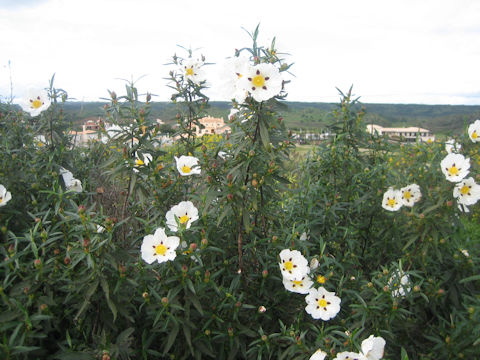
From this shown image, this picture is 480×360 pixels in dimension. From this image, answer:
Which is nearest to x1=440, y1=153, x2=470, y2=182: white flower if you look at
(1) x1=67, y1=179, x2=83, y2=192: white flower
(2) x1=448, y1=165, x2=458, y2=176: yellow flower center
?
(2) x1=448, y1=165, x2=458, y2=176: yellow flower center

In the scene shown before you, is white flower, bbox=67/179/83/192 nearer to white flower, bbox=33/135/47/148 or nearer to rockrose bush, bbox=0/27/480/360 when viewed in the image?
rockrose bush, bbox=0/27/480/360

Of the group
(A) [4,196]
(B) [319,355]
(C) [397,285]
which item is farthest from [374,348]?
(A) [4,196]

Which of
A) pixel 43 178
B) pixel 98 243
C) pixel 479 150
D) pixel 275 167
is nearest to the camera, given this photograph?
pixel 98 243

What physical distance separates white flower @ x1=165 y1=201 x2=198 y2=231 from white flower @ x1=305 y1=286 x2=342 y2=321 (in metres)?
0.83

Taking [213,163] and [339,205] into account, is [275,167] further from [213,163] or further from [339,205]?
[339,205]

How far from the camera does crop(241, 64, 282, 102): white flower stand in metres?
1.81

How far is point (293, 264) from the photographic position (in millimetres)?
2037

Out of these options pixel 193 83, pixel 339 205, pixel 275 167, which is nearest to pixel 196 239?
pixel 275 167

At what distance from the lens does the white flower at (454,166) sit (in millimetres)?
2445

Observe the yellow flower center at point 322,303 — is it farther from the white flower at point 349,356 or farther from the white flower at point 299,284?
the white flower at point 349,356

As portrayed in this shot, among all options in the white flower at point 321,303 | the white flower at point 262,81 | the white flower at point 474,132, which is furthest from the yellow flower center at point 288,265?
the white flower at point 474,132

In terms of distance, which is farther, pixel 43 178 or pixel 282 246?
pixel 43 178

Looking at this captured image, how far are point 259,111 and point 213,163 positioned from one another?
43 centimetres

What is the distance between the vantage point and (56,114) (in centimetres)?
271
